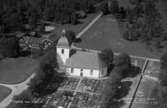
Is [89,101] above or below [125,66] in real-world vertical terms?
below

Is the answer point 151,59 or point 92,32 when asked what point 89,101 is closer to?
point 151,59

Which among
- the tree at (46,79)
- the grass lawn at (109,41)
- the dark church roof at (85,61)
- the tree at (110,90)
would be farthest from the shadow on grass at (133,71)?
the tree at (46,79)

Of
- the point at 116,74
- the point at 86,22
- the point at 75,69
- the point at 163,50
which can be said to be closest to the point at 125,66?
the point at 116,74

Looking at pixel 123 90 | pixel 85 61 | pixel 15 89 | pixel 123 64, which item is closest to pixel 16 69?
pixel 15 89

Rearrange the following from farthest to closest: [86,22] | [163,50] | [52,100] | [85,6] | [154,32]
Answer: [85,6] < [86,22] < [154,32] < [163,50] < [52,100]

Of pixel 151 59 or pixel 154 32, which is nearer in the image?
pixel 151 59

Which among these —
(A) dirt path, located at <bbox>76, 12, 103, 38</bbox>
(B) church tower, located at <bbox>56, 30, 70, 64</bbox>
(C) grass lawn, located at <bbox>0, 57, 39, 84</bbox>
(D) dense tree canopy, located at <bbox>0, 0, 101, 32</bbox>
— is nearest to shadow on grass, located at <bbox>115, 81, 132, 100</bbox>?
(B) church tower, located at <bbox>56, 30, 70, 64</bbox>

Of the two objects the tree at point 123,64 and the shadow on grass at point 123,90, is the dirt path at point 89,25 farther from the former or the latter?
the shadow on grass at point 123,90
